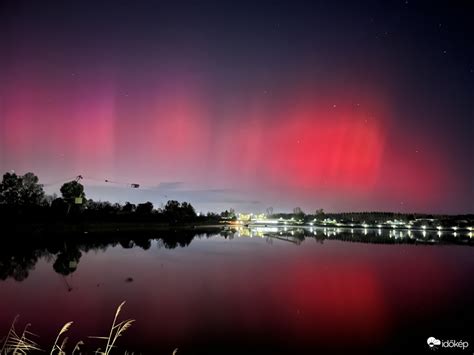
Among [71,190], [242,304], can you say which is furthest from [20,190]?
[242,304]

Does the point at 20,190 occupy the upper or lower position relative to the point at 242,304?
upper

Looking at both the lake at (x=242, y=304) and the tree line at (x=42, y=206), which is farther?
the tree line at (x=42, y=206)

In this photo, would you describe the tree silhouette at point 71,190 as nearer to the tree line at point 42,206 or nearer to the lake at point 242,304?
the tree line at point 42,206

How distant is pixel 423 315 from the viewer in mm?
16625

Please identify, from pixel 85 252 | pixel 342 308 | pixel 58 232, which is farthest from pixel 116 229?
pixel 342 308

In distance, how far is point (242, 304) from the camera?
18.4 meters

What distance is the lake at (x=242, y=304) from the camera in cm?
1298

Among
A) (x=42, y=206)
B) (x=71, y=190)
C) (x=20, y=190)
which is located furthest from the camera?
(x=71, y=190)

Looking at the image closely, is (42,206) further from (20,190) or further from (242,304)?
(242,304)

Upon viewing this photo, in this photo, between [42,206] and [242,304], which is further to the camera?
[42,206]

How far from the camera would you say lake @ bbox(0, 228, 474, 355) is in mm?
12977

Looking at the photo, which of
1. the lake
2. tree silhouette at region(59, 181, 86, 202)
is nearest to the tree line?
tree silhouette at region(59, 181, 86, 202)

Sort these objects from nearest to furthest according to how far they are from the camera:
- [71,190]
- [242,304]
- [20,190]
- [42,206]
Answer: [242,304] → [42,206] → [20,190] → [71,190]

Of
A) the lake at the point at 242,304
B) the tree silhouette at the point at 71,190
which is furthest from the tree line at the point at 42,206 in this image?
the lake at the point at 242,304
